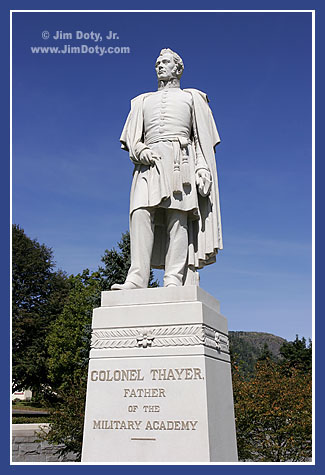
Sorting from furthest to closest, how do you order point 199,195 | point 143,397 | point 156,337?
point 199,195
point 156,337
point 143,397

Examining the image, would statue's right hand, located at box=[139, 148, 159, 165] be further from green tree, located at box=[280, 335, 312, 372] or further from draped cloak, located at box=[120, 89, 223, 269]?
green tree, located at box=[280, 335, 312, 372]

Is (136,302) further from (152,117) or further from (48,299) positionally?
(48,299)

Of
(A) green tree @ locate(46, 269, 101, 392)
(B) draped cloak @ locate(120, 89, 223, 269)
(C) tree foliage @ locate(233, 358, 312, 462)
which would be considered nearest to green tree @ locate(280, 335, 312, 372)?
(A) green tree @ locate(46, 269, 101, 392)

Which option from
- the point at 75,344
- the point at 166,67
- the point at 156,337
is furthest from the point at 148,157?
the point at 75,344

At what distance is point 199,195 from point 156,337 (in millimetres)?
2473

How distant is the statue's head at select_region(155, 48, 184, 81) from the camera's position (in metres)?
8.73

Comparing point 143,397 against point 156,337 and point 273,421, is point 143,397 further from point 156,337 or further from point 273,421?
point 273,421

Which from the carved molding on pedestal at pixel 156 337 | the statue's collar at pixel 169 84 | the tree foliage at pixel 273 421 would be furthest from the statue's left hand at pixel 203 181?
the tree foliage at pixel 273 421

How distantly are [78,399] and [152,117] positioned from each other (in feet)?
41.3

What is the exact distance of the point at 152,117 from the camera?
851cm

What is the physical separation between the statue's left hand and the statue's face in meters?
1.76

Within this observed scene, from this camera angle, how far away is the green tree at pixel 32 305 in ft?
128

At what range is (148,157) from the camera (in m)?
8.16

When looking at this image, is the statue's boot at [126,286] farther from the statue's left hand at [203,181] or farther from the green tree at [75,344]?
the green tree at [75,344]
